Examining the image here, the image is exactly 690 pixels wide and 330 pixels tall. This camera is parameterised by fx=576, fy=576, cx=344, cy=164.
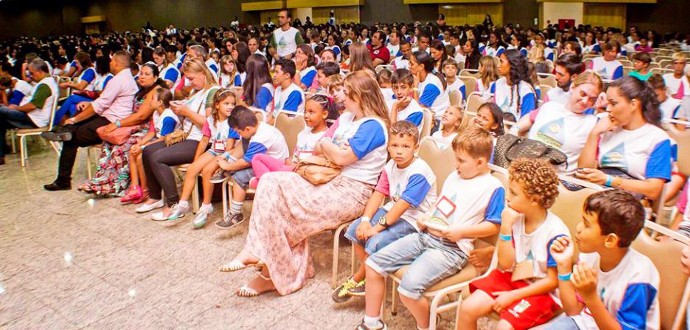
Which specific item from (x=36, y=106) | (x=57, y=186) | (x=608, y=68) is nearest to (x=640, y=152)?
(x=608, y=68)

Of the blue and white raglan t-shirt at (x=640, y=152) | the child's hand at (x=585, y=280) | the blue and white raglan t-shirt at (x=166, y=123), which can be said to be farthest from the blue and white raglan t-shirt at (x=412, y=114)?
the child's hand at (x=585, y=280)

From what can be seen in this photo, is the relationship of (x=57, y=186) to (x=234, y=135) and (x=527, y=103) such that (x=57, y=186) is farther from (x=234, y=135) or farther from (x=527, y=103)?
(x=527, y=103)

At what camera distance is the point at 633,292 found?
75.9 inches

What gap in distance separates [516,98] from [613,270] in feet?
9.14

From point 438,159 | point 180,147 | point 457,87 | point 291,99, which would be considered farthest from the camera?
point 457,87

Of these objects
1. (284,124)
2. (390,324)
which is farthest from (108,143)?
(390,324)

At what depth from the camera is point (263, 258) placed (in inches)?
131

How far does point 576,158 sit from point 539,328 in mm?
1510

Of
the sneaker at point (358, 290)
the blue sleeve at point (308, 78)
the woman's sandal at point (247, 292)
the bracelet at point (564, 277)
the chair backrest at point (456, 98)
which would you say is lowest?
the woman's sandal at point (247, 292)

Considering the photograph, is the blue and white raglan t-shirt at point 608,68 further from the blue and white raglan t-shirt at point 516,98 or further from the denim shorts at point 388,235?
the denim shorts at point 388,235

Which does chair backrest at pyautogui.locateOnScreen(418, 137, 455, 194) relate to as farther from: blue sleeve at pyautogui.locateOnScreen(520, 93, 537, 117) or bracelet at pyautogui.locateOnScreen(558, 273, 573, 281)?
blue sleeve at pyautogui.locateOnScreen(520, 93, 537, 117)

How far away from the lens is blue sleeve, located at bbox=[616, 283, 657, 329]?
1919mm

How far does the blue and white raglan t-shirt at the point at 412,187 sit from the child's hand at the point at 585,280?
1172 mm

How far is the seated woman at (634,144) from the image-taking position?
2.89 m
